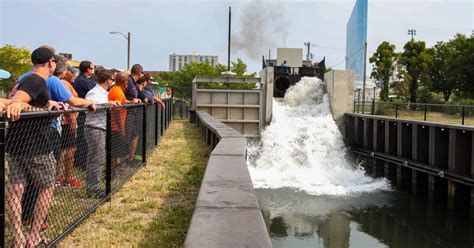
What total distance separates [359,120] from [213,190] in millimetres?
15788

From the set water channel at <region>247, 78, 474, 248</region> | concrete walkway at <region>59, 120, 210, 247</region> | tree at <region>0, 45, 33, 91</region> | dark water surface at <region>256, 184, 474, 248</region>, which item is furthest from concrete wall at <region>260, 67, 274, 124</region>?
tree at <region>0, 45, 33, 91</region>

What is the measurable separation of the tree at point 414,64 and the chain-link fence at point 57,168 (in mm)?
40243

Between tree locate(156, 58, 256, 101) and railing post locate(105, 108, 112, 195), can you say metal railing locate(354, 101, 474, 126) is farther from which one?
tree locate(156, 58, 256, 101)

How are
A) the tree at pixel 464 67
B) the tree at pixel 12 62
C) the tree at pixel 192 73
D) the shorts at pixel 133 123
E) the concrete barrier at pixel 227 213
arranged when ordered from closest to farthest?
the concrete barrier at pixel 227 213
the shorts at pixel 133 123
the tree at pixel 464 67
the tree at pixel 12 62
the tree at pixel 192 73

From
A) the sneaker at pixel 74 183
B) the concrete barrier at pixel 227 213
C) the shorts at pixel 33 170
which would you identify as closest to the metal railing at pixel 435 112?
the concrete barrier at pixel 227 213

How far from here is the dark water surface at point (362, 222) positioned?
9.67m

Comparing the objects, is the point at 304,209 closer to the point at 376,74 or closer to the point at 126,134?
the point at 126,134

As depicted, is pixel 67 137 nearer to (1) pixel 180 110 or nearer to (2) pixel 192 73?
(1) pixel 180 110

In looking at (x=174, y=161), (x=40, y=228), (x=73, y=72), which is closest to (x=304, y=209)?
(x=174, y=161)

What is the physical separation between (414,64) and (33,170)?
145 feet

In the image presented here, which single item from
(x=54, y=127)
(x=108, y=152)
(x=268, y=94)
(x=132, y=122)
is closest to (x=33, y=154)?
(x=54, y=127)

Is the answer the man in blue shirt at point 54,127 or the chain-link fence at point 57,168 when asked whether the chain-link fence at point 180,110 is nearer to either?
the chain-link fence at point 57,168

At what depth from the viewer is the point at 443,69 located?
46.1 meters

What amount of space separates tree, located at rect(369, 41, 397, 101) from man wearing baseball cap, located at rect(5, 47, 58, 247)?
42797 millimetres
